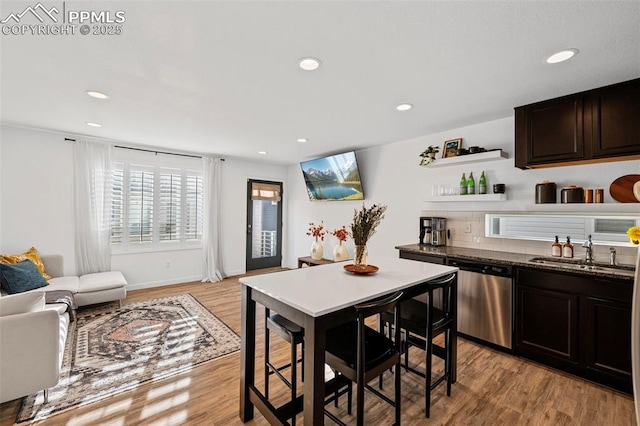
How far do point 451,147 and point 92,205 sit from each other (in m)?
5.38

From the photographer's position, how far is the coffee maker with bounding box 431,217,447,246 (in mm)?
3572

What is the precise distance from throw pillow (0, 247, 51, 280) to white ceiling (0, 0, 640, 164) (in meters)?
1.73

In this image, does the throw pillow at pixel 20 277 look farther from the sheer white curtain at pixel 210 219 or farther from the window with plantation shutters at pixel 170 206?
the sheer white curtain at pixel 210 219

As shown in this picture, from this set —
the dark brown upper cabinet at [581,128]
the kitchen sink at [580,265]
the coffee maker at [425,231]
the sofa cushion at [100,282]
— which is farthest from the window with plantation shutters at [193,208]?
the kitchen sink at [580,265]

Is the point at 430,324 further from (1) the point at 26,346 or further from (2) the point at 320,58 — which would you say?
(1) the point at 26,346

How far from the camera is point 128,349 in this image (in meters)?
2.73

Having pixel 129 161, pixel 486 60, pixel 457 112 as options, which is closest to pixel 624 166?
pixel 457 112

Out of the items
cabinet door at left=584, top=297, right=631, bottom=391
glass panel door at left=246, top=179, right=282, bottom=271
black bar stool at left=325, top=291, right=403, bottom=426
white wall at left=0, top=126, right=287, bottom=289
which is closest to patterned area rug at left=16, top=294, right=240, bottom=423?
white wall at left=0, top=126, right=287, bottom=289

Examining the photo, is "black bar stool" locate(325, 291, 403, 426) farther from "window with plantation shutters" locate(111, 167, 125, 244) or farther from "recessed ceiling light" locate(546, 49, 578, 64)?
"window with plantation shutters" locate(111, 167, 125, 244)

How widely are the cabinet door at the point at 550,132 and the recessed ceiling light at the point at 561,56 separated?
81cm

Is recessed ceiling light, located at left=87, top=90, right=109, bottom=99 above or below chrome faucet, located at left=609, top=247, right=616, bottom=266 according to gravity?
above

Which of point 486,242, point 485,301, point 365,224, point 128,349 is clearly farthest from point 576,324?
point 128,349

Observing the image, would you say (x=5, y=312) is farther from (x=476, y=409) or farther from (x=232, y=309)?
(x=476, y=409)

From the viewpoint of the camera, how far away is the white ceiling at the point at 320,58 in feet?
4.96
